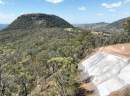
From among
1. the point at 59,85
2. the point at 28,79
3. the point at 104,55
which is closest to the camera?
the point at 59,85

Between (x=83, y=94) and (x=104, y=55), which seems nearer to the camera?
(x=83, y=94)

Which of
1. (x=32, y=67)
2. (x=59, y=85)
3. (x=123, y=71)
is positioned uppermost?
(x=123, y=71)

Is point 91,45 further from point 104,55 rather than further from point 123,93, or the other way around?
point 123,93

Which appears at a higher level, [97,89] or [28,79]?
[97,89]

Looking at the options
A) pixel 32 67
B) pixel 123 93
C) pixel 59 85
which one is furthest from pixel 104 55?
pixel 32 67

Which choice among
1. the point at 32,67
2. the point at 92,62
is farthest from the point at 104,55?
the point at 32,67

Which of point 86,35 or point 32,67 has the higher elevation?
point 86,35

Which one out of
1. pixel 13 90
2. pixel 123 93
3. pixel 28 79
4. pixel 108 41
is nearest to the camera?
pixel 123 93

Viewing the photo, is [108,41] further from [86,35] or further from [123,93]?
[123,93]

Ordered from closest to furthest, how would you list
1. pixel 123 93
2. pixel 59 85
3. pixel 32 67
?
pixel 123 93
pixel 59 85
pixel 32 67

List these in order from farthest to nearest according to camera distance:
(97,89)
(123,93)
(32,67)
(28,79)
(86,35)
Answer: (86,35) → (32,67) → (28,79) → (97,89) → (123,93)
